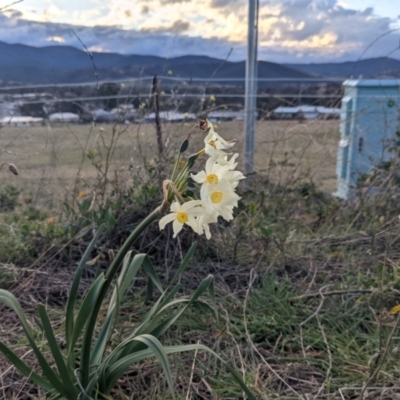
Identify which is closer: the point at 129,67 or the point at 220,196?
the point at 220,196

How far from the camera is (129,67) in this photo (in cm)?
541

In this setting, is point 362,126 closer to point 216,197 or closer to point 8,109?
point 8,109

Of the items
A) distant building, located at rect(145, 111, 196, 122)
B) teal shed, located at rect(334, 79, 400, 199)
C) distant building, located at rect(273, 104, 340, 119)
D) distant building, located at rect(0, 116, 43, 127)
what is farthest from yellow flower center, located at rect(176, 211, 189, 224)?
teal shed, located at rect(334, 79, 400, 199)

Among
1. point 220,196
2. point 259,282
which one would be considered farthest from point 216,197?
point 259,282

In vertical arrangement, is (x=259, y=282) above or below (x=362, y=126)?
below

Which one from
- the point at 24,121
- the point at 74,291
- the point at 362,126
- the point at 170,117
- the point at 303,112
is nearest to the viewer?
the point at 74,291

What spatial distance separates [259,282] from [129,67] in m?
3.52

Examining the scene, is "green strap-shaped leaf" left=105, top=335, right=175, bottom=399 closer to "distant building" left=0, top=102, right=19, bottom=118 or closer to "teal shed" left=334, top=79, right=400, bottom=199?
"distant building" left=0, top=102, right=19, bottom=118

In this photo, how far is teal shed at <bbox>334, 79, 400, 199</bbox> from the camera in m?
4.67

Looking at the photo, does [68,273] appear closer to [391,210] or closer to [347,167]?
[391,210]

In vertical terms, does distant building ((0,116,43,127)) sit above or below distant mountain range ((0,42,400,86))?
below

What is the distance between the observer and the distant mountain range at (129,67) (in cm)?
422

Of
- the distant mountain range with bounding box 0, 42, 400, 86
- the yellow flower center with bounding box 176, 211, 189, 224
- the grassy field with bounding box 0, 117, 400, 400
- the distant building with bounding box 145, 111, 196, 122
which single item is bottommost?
the grassy field with bounding box 0, 117, 400, 400

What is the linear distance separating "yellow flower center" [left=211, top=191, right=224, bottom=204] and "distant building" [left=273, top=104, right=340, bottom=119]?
330 centimetres
